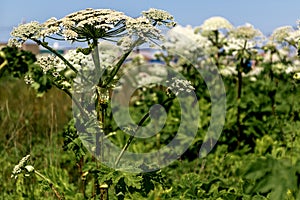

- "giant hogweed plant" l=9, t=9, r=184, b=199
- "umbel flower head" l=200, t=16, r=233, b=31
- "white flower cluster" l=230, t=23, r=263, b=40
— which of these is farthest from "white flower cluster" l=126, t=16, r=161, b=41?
"umbel flower head" l=200, t=16, r=233, b=31

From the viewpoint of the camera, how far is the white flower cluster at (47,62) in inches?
107

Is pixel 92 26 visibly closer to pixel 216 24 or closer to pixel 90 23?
pixel 90 23

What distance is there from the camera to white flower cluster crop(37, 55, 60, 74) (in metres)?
2.71

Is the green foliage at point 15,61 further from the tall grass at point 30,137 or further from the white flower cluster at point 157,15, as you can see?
the tall grass at point 30,137

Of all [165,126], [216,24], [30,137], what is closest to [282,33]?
[216,24]

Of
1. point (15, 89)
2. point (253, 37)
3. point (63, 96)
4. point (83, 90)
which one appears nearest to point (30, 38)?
point (83, 90)

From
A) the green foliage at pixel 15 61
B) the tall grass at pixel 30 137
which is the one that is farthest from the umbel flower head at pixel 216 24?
the green foliage at pixel 15 61

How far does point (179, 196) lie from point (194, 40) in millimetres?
3326

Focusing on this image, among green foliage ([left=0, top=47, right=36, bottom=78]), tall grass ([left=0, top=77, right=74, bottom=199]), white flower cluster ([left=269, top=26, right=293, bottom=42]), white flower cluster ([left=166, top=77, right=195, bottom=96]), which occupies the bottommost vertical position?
tall grass ([left=0, top=77, right=74, bottom=199])

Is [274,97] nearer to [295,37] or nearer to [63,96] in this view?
[295,37]

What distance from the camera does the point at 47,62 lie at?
274cm

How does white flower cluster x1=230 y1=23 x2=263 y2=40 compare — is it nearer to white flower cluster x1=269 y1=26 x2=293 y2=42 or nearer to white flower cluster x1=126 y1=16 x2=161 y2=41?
white flower cluster x1=269 y1=26 x2=293 y2=42

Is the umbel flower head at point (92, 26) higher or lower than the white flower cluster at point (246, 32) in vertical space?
lower

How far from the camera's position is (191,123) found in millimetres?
5766
